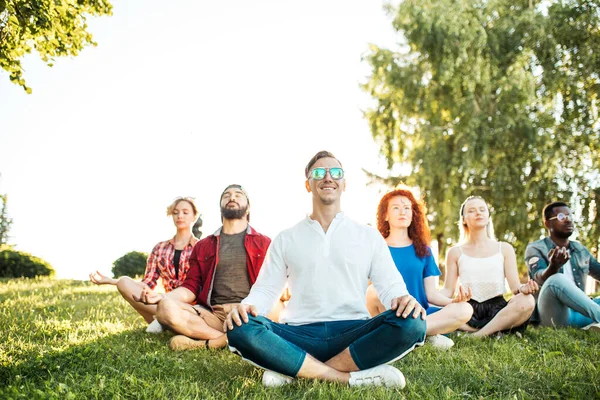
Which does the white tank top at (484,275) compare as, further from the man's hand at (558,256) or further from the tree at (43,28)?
the tree at (43,28)

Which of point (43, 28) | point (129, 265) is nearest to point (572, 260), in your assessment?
point (43, 28)

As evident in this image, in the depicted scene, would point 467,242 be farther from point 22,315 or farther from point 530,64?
point 530,64

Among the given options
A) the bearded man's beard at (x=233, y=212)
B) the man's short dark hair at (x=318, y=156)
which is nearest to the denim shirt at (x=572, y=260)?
the bearded man's beard at (x=233, y=212)

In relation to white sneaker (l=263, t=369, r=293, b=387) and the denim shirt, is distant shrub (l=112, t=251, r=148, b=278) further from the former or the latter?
white sneaker (l=263, t=369, r=293, b=387)

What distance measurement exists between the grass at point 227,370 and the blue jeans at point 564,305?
0.99 ft

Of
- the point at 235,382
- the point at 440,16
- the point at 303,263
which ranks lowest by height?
the point at 235,382

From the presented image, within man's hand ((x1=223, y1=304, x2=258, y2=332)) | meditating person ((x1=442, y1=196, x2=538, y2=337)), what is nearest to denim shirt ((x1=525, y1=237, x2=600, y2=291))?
meditating person ((x1=442, y1=196, x2=538, y2=337))

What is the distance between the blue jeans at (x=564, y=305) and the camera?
6.40 meters

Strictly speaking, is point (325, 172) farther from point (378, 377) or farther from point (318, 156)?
point (378, 377)

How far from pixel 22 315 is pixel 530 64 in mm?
17030

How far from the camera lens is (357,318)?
13.8 ft

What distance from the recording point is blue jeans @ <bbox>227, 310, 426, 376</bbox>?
3820mm

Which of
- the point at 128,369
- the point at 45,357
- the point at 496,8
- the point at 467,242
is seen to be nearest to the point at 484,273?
the point at 467,242

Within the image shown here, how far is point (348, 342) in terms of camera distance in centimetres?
405
